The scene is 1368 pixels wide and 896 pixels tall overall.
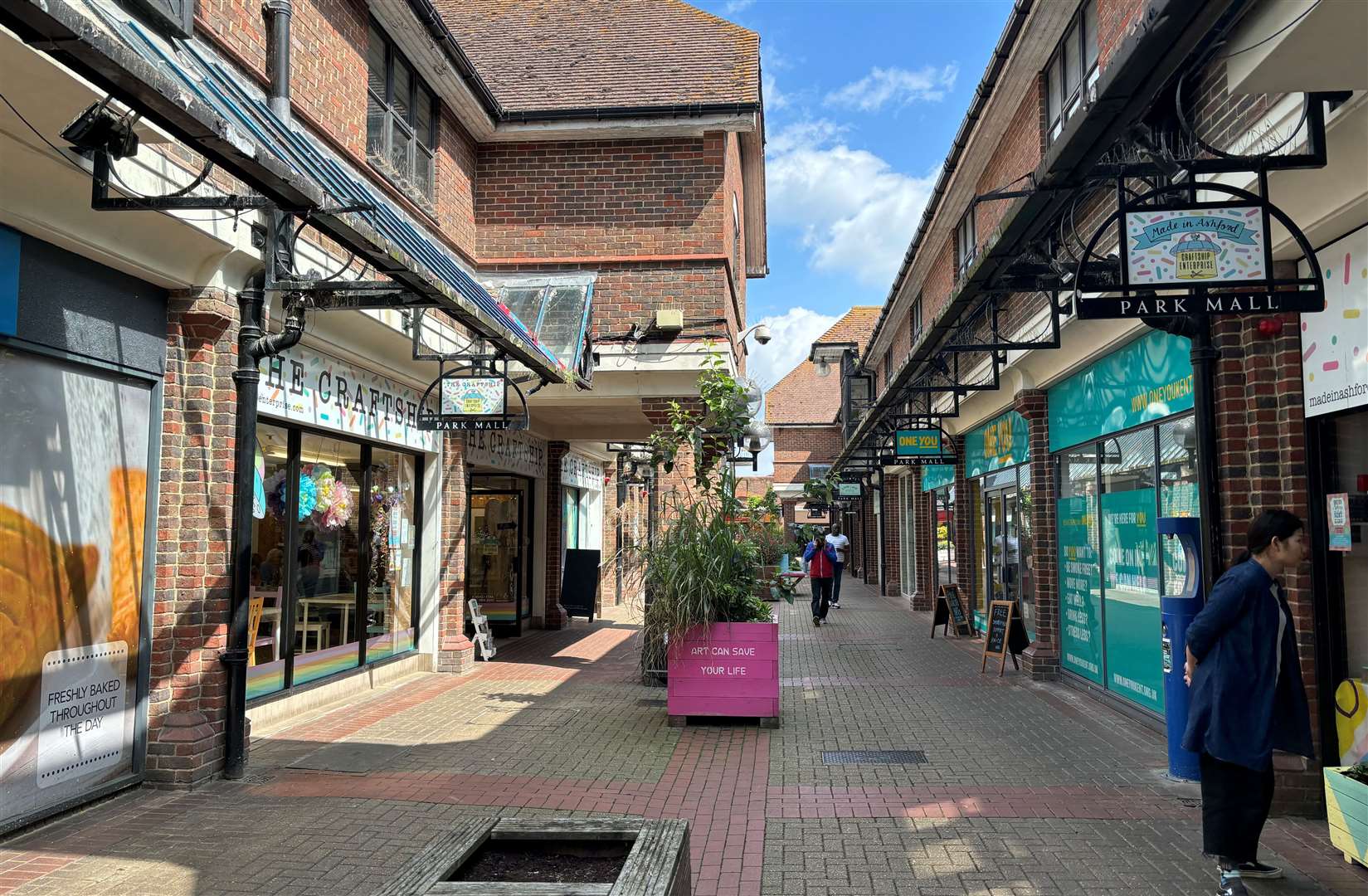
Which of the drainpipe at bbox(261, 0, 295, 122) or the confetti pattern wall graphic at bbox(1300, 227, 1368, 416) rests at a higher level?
the drainpipe at bbox(261, 0, 295, 122)

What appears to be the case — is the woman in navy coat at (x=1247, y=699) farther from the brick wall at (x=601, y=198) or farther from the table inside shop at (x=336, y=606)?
the brick wall at (x=601, y=198)

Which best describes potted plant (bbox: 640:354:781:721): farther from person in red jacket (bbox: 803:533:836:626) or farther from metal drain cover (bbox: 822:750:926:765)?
person in red jacket (bbox: 803:533:836:626)

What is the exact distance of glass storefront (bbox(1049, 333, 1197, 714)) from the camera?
24.5 feet

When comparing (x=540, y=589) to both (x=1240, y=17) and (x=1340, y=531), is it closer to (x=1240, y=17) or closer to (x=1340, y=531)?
(x=1340, y=531)

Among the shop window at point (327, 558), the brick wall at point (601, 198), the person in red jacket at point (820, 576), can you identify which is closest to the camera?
the shop window at point (327, 558)

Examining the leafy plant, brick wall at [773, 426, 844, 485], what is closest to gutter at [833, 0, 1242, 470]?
the leafy plant

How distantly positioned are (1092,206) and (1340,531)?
3.97 metres

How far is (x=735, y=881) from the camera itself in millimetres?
4559

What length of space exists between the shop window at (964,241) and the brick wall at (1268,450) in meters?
7.34

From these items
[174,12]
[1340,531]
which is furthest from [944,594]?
[174,12]

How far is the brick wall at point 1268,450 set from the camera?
17.7ft

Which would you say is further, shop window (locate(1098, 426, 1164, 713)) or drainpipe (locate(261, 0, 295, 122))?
shop window (locate(1098, 426, 1164, 713))

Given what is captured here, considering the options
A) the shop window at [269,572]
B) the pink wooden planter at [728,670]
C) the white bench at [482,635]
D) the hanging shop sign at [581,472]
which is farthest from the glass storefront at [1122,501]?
the hanging shop sign at [581,472]

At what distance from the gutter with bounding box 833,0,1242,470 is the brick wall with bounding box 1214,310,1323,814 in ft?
4.61
